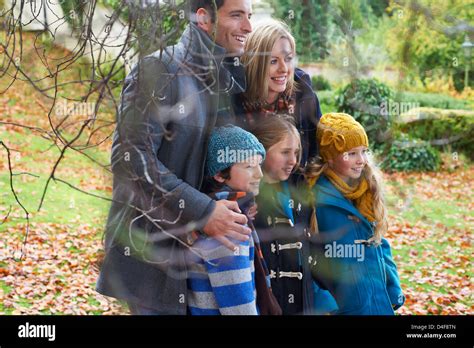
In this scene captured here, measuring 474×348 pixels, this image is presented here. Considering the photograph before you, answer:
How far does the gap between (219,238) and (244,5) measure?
88 centimetres

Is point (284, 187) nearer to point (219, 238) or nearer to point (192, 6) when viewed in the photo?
point (219, 238)

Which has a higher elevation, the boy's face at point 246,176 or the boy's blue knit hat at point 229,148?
the boy's blue knit hat at point 229,148

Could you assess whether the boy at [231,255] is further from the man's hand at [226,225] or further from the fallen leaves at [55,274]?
the fallen leaves at [55,274]

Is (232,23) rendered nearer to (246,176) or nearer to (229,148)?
(229,148)

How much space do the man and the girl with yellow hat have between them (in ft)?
1.60

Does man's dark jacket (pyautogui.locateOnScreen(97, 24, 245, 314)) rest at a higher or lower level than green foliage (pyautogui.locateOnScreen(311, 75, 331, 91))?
lower

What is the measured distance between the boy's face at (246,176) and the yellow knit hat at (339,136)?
1.30 ft

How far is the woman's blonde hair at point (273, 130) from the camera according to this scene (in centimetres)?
293

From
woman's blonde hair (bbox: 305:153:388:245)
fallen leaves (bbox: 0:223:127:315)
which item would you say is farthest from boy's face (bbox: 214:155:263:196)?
fallen leaves (bbox: 0:223:127:315)

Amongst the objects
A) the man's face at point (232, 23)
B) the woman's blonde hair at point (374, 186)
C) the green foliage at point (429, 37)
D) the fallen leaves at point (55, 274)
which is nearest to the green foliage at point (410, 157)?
the green foliage at point (429, 37)

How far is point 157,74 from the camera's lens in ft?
8.98

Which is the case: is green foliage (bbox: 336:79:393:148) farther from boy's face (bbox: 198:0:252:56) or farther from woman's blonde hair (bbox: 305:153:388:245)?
boy's face (bbox: 198:0:252:56)

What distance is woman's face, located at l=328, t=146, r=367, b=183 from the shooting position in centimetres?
307
